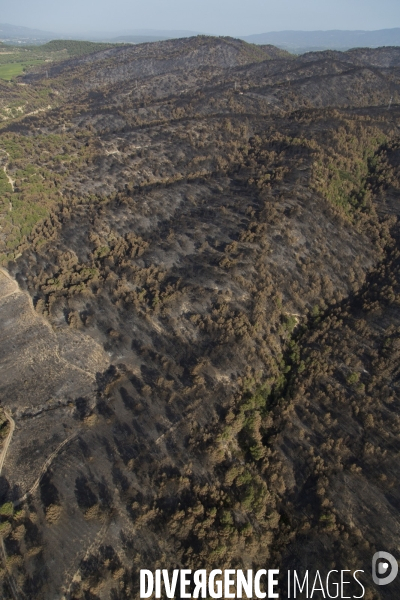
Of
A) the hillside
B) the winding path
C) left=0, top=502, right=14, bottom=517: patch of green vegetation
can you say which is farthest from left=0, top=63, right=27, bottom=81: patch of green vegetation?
left=0, top=502, right=14, bottom=517: patch of green vegetation

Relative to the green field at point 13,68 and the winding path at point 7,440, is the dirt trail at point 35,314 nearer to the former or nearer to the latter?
the winding path at point 7,440

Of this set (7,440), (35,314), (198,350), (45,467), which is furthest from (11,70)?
(45,467)

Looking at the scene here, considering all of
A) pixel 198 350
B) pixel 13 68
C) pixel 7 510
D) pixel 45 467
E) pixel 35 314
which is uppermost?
pixel 13 68

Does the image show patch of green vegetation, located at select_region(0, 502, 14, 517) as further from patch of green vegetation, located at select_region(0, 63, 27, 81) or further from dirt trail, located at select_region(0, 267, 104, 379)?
patch of green vegetation, located at select_region(0, 63, 27, 81)

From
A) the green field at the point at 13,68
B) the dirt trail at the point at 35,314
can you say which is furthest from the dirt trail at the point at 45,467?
the green field at the point at 13,68

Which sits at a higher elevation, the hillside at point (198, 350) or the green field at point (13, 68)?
the green field at point (13, 68)

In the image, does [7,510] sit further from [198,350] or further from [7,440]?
[198,350]

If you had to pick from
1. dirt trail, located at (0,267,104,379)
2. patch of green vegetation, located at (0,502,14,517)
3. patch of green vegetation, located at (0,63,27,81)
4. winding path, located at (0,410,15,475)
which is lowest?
patch of green vegetation, located at (0,502,14,517)

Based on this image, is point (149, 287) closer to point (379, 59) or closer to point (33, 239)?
point (33, 239)

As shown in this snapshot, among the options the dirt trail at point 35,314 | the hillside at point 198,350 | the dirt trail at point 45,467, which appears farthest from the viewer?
the dirt trail at point 35,314

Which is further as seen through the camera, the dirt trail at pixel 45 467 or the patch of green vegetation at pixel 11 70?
the patch of green vegetation at pixel 11 70
